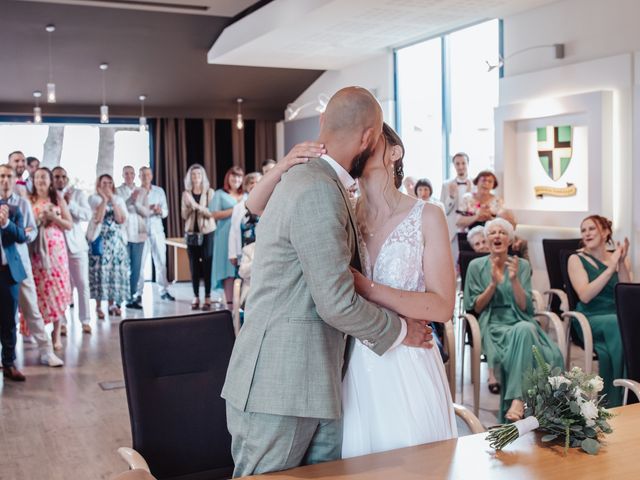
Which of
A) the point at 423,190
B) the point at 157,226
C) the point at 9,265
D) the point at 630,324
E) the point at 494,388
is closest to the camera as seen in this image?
→ the point at 630,324

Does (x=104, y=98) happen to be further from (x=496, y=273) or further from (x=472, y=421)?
(x=472, y=421)

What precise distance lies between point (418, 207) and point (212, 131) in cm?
1120

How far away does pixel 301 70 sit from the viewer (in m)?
12.2

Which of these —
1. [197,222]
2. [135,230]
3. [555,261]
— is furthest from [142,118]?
[555,261]

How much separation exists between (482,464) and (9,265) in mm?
4620

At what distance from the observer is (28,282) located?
6.04m

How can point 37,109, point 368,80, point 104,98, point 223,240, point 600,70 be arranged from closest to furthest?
point 600,70, point 223,240, point 37,109, point 368,80, point 104,98

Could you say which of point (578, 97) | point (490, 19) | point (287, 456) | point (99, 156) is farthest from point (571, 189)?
point (99, 156)

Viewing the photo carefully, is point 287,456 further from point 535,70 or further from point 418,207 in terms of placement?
point 535,70

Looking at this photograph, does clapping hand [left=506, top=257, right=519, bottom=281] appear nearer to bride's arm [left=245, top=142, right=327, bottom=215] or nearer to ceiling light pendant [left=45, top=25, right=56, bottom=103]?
bride's arm [left=245, top=142, right=327, bottom=215]

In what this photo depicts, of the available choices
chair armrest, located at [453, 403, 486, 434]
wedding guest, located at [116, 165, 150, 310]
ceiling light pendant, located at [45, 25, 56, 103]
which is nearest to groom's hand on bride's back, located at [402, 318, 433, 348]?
chair armrest, located at [453, 403, 486, 434]

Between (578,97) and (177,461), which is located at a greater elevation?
(578,97)

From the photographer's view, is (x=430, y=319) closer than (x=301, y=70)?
Yes

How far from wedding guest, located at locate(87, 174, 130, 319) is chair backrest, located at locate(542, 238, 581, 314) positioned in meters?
4.41
